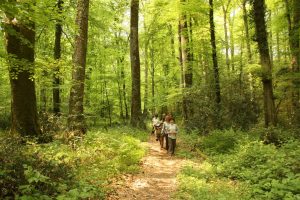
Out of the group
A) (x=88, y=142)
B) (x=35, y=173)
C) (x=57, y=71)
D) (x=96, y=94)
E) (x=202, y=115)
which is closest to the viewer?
(x=35, y=173)

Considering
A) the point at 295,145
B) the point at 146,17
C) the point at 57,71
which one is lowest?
the point at 295,145

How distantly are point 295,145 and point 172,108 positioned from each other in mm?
34186

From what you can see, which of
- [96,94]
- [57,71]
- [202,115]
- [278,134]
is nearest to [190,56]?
[202,115]

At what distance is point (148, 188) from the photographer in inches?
337

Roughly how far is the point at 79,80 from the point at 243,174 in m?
6.91

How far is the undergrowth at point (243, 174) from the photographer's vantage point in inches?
286

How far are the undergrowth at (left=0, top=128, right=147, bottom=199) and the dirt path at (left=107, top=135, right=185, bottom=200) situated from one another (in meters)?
0.34

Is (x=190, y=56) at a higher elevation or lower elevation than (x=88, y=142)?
higher

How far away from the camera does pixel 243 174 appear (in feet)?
29.4

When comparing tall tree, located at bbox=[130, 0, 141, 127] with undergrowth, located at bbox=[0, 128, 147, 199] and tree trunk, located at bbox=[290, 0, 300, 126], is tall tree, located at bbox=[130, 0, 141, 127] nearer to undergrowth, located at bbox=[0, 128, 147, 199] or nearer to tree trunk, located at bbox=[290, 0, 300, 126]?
undergrowth, located at bbox=[0, 128, 147, 199]

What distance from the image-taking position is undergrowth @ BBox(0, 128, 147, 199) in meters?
5.63

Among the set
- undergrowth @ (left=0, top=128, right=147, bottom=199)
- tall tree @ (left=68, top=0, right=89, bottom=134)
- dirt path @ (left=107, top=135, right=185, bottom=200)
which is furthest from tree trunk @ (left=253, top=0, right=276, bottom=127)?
tall tree @ (left=68, top=0, right=89, bottom=134)

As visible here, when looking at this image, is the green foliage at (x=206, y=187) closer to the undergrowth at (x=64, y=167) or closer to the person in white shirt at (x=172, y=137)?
the undergrowth at (x=64, y=167)

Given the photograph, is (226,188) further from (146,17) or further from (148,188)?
(146,17)
